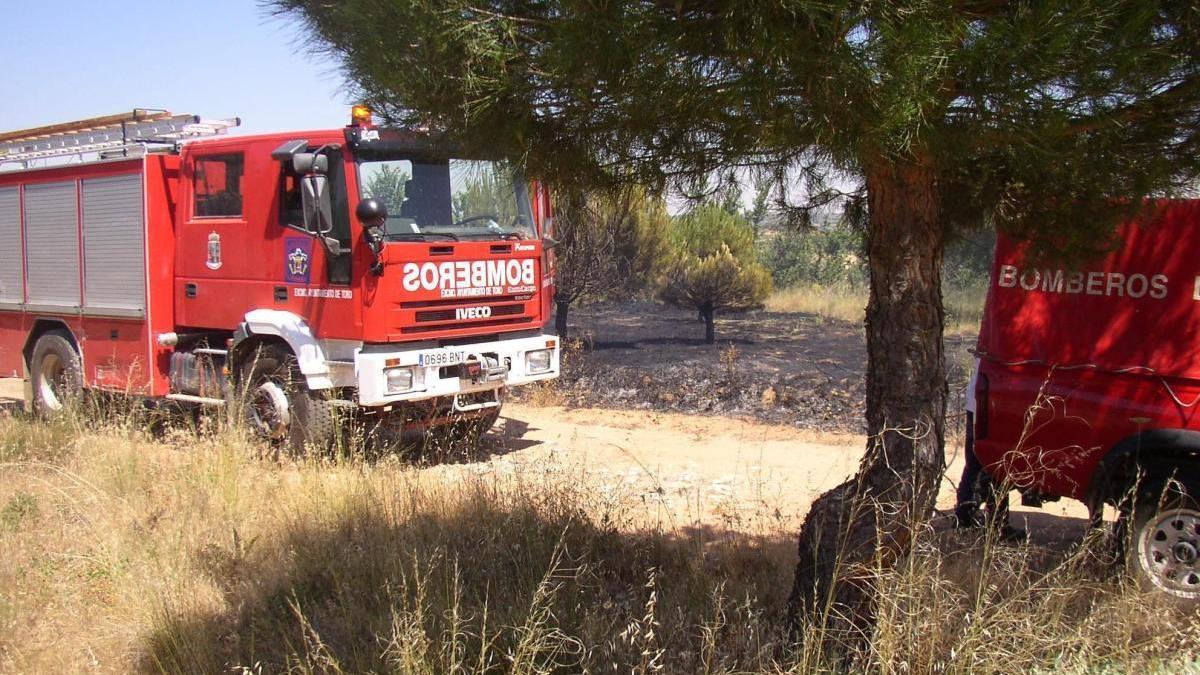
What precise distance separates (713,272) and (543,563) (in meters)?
10.5

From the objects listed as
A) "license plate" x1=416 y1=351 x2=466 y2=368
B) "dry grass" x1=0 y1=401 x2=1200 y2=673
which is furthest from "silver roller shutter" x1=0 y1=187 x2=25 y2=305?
"license plate" x1=416 y1=351 x2=466 y2=368

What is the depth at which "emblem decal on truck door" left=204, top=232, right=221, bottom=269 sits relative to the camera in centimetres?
852

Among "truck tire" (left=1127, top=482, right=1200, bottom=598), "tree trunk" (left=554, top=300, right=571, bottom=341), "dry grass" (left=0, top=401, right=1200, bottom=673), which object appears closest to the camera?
"dry grass" (left=0, top=401, right=1200, bottom=673)

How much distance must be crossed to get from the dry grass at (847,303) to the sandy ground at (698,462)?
839cm

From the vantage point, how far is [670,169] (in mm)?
3752

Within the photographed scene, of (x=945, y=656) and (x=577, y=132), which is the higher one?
(x=577, y=132)

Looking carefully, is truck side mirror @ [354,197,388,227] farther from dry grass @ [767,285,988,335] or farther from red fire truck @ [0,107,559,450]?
dry grass @ [767,285,988,335]

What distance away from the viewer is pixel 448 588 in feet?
14.1

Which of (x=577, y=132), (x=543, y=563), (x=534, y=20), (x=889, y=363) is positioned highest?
(x=534, y=20)

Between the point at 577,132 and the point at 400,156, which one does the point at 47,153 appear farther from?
the point at 577,132

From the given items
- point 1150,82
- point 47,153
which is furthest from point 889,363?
point 47,153

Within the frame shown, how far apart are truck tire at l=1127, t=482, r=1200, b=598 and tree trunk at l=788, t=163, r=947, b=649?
172 cm

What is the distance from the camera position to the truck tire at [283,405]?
786 cm

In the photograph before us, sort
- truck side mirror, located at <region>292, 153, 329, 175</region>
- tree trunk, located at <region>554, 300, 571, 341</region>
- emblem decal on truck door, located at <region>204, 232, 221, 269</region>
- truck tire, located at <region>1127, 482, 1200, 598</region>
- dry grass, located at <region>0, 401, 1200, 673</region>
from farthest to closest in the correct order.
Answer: tree trunk, located at <region>554, 300, 571, 341</region>
emblem decal on truck door, located at <region>204, 232, 221, 269</region>
truck side mirror, located at <region>292, 153, 329, 175</region>
truck tire, located at <region>1127, 482, 1200, 598</region>
dry grass, located at <region>0, 401, 1200, 673</region>
